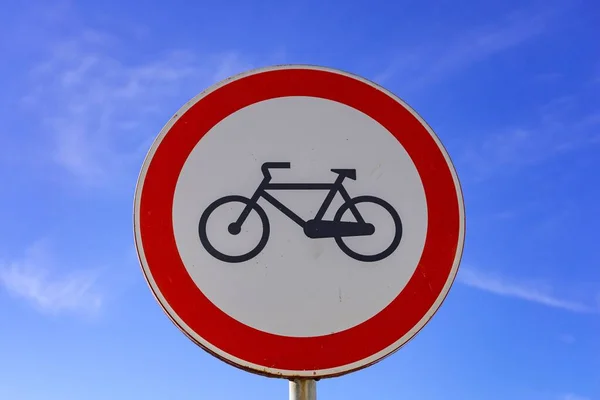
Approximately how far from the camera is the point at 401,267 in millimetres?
1295

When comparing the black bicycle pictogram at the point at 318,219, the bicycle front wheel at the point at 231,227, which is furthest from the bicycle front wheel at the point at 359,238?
the bicycle front wheel at the point at 231,227

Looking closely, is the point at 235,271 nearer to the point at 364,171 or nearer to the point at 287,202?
the point at 287,202

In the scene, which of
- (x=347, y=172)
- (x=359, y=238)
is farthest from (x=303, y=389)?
(x=347, y=172)

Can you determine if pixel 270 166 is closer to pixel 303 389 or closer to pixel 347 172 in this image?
pixel 347 172

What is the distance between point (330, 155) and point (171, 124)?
334 mm

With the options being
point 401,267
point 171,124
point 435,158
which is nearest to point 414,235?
point 401,267

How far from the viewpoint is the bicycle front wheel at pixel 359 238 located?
130 cm

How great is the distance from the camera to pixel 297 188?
1365 millimetres

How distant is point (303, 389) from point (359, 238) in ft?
1.02

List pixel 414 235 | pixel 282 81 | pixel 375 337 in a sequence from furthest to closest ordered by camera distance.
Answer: pixel 282 81
pixel 414 235
pixel 375 337

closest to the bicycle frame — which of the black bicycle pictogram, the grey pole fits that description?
the black bicycle pictogram

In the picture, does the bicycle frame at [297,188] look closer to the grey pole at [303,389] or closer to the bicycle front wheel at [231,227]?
the bicycle front wheel at [231,227]

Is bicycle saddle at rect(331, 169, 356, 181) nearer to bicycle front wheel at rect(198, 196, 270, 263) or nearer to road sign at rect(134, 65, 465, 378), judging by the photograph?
road sign at rect(134, 65, 465, 378)

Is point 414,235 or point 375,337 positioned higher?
point 414,235
